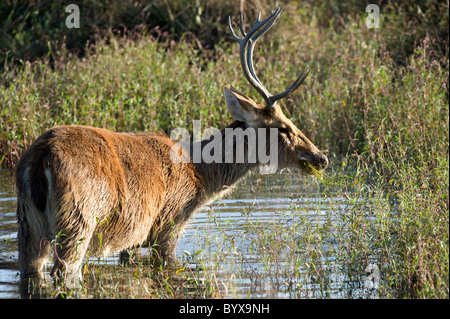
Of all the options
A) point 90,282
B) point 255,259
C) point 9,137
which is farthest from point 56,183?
point 9,137

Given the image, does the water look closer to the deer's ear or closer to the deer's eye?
the deer's eye

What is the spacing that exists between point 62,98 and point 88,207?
5.20 meters

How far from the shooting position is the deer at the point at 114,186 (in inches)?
197

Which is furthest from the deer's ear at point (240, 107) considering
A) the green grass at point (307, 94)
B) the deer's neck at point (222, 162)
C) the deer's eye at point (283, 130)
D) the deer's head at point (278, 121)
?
the green grass at point (307, 94)

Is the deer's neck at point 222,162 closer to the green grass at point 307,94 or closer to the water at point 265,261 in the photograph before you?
the water at point 265,261

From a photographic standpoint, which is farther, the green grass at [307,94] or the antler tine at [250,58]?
the green grass at [307,94]

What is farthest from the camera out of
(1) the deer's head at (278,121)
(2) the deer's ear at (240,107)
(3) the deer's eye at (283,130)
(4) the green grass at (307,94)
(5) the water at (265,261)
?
(4) the green grass at (307,94)

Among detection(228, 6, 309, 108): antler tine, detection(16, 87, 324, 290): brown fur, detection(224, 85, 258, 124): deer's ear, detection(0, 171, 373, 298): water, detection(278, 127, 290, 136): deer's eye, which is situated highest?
detection(228, 6, 309, 108): antler tine

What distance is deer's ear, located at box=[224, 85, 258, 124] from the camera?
619 centimetres

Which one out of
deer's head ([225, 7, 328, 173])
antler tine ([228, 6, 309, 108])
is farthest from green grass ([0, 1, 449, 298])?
antler tine ([228, 6, 309, 108])

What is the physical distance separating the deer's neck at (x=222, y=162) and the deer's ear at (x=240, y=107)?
0.11m

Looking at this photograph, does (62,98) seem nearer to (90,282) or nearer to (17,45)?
(17,45)

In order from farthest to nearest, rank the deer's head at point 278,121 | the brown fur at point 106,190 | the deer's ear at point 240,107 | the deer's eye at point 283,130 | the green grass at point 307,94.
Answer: the green grass at point 307,94
the deer's eye at point 283,130
the deer's head at point 278,121
the deer's ear at point 240,107
the brown fur at point 106,190

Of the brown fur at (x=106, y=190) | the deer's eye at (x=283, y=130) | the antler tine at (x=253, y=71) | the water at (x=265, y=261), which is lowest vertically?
the water at (x=265, y=261)
